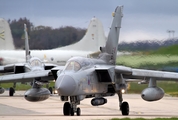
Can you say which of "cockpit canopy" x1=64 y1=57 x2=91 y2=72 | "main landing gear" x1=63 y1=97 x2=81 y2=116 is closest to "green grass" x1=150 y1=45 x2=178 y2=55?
"cockpit canopy" x1=64 y1=57 x2=91 y2=72

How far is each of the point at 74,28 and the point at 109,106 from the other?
17.6m

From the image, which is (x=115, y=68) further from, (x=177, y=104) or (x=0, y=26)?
(x=0, y=26)

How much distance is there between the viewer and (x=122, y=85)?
900 inches

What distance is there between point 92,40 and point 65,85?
3357 cm

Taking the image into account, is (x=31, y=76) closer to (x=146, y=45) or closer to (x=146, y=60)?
(x=146, y=60)

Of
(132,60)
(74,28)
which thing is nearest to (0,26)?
(74,28)

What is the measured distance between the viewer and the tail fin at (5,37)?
47.3 meters

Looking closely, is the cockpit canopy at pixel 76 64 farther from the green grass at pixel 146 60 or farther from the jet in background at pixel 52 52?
the jet in background at pixel 52 52

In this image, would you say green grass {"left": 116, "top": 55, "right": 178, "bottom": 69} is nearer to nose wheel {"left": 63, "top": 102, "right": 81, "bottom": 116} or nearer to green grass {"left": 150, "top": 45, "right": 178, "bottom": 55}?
green grass {"left": 150, "top": 45, "right": 178, "bottom": 55}

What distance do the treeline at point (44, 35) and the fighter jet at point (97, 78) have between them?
70.9 ft

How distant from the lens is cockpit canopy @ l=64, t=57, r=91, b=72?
20438 millimetres

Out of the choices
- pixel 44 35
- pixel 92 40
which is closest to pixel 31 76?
pixel 44 35

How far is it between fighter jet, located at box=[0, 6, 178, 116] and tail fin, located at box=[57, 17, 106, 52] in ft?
75.5

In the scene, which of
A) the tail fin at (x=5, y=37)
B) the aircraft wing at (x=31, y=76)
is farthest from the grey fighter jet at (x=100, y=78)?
the tail fin at (x=5, y=37)
